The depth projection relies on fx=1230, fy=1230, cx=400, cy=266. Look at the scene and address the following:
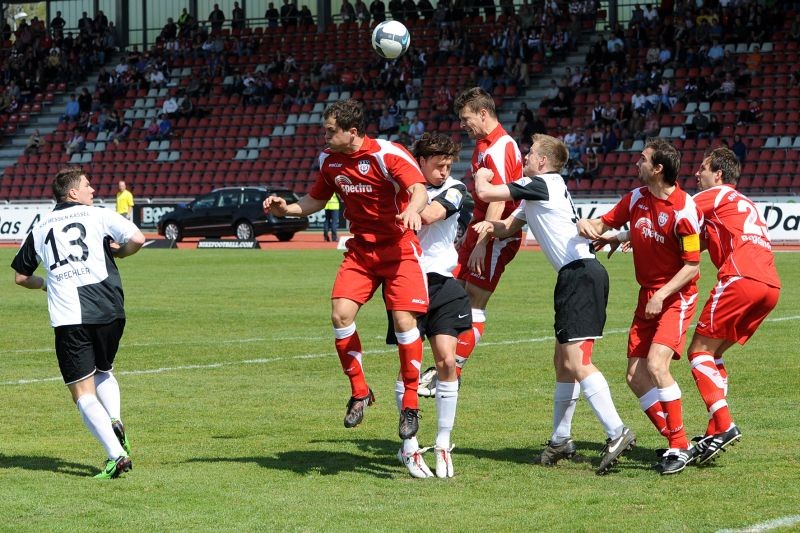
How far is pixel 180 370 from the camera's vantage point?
41.4ft

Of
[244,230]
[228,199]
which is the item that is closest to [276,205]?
[244,230]

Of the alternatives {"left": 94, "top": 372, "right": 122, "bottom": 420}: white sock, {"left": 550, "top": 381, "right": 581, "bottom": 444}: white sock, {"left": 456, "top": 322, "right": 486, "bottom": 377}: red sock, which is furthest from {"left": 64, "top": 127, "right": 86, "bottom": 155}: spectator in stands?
{"left": 550, "top": 381, "right": 581, "bottom": 444}: white sock

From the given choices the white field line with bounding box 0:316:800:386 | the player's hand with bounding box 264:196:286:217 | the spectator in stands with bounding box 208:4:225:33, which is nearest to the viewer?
the player's hand with bounding box 264:196:286:217

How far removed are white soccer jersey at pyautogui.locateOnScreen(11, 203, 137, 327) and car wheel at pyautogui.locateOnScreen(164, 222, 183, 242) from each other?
31268 millimetres

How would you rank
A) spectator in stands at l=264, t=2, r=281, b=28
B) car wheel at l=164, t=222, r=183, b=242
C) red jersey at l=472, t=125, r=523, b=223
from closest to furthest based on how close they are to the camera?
red jersey at l=472, t=125, r=523, b=223, car wheel at l=164, t=222, r=183, b=242, spectator in stands at l=264, t=2, r=281, b=28

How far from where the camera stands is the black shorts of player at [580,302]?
25.1ft

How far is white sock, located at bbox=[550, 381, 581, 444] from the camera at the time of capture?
7984mm

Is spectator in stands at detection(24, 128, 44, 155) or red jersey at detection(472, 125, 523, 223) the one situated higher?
red jersey at detection(472, 125, 523, 223)

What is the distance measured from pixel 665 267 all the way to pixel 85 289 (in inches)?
144

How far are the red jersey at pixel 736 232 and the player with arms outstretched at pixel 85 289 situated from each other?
147 inches

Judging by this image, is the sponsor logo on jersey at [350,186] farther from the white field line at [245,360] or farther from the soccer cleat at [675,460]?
the white field line at [245,360]

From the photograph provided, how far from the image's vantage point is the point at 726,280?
804 centimetres

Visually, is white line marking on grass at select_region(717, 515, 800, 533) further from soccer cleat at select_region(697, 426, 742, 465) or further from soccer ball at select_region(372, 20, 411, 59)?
soccer ball at select_region(372, 20, 411, 59)

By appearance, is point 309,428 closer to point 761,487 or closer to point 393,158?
point 393,158
